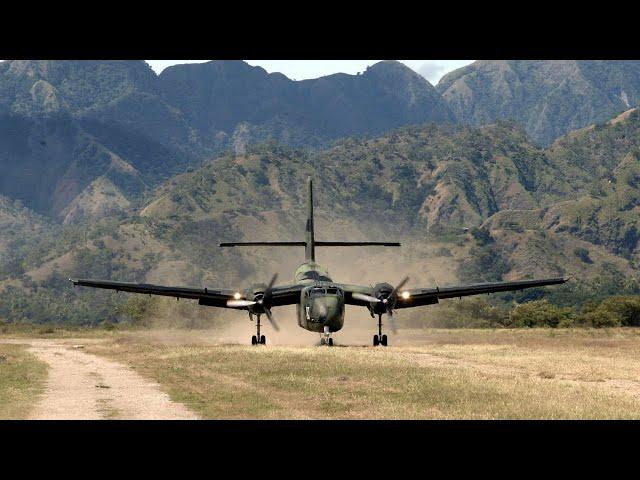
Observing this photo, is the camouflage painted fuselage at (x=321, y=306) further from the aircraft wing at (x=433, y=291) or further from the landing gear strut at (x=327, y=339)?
the aircraft wing at (x=433, y=291)

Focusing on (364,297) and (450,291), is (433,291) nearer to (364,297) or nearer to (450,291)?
(450,291)

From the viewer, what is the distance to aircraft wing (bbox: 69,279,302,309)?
52.7 meters

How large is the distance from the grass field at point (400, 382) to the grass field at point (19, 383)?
411 centimetres

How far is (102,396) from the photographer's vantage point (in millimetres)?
25969

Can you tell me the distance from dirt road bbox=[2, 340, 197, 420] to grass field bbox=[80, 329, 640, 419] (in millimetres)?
802

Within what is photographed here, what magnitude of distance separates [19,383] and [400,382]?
13272 mm

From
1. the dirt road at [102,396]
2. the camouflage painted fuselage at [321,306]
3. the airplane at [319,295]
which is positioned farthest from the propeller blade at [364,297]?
the dirt road at [102,396]

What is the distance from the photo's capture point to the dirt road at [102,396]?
21422mm

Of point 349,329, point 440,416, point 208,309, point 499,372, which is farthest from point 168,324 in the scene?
point 440,416

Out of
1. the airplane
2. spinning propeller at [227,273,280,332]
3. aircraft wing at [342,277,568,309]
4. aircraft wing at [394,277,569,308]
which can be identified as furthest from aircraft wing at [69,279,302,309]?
aircraft wing at [394,277,569,308]

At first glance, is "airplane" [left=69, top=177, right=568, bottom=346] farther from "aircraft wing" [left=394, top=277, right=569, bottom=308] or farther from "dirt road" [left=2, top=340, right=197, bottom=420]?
"dirt road" [left=2, top=340, right=197, bottom=420]

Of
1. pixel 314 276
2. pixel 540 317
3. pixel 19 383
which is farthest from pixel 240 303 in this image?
pixel 540 317

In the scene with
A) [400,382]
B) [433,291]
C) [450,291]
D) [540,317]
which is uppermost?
[540,317]
